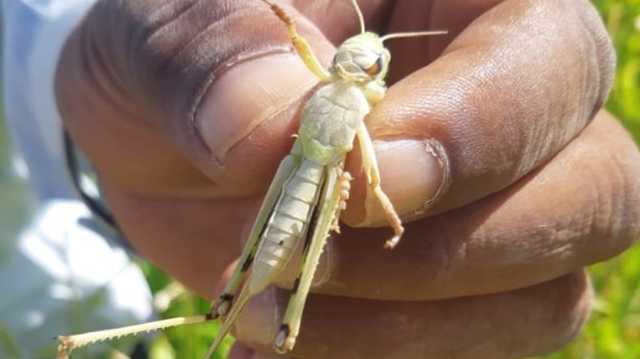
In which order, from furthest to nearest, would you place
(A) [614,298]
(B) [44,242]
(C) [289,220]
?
(B) [44,242] → (A) [614,298] → (C) [289,220]

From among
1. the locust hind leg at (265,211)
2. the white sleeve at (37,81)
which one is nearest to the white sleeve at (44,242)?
the white sleeve at (37,81)

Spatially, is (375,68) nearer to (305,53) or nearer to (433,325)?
(305,53)

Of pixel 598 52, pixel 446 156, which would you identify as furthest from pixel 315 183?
pixel 598 52

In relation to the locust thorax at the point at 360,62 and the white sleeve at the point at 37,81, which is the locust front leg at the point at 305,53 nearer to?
the locust thorax at the point at 360,62

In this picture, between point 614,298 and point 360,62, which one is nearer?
point 360,62

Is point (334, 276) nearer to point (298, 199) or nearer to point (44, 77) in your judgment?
point (298, 199)

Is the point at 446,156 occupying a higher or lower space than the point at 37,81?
higher
